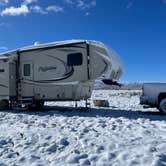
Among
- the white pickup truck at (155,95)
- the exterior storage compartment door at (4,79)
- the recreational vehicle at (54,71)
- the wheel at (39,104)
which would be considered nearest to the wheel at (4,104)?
the recreational vehicle at (54,71)

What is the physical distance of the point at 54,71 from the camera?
14797 millimetres

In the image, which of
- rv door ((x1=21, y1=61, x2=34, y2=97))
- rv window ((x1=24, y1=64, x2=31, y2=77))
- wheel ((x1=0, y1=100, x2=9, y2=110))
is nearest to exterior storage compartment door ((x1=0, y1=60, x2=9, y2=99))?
wheel ((x1=0, y1=100, x2=9, y2=110))

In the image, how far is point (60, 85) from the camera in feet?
48.1

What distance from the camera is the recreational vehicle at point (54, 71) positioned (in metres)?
13.8

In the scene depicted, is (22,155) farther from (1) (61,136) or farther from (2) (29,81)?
(2) (29,81)

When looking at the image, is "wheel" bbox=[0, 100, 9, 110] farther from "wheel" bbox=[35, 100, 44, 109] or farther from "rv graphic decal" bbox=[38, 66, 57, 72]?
"rv graphic decal" bbox=[38, 66, 57, 72]

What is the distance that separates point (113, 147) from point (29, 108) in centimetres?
1005

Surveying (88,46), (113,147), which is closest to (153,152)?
(113,147)

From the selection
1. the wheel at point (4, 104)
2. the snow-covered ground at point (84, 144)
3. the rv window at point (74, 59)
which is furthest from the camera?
the wheel at point (4, 104)

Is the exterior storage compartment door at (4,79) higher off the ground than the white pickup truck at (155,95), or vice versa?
the exterior storage compartment door at (4,79)

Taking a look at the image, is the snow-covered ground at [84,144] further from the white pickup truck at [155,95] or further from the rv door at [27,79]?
the rv door at [27,79]

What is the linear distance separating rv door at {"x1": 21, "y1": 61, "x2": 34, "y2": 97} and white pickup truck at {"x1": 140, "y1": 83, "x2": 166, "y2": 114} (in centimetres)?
626

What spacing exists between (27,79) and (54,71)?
177cm

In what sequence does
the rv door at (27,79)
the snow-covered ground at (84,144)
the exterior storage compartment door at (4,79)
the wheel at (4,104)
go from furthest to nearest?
the wheel at (4,104), the exterior storage compartment door at (4,79), the rv door at (27,79), the snow-covered ground at (84,144)
